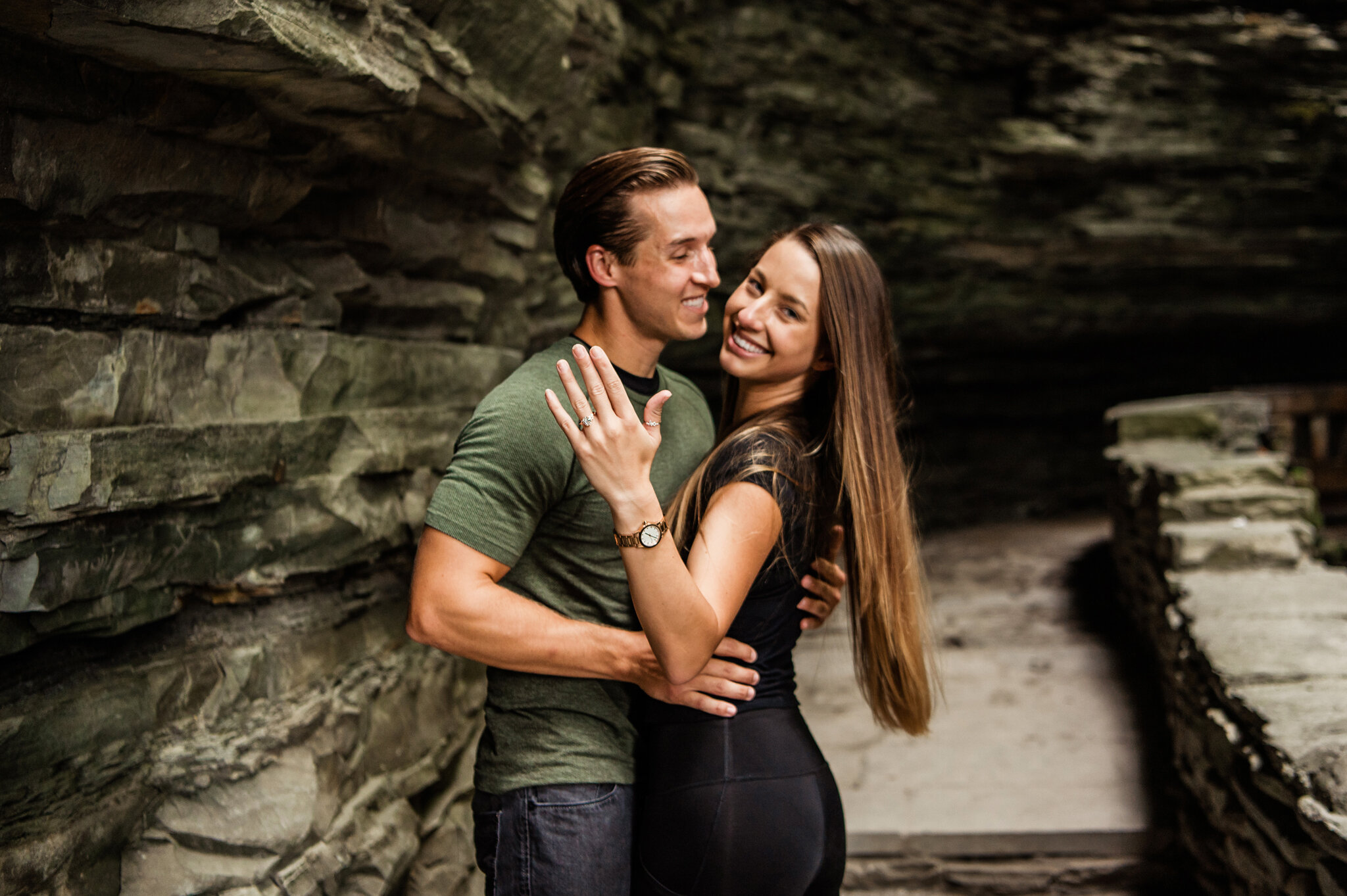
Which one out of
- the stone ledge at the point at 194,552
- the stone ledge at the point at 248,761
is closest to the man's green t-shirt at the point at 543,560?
the stone ledge at the point at 248,761

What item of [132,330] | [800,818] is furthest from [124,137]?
[800,818]

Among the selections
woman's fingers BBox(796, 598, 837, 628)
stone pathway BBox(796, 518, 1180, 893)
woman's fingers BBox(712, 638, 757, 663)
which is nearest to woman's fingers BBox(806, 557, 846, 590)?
woman's fingers BBox(796, 598, 837, 628)

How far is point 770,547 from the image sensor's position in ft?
5.45

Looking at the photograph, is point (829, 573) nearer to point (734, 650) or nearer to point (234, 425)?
point (734, 650)

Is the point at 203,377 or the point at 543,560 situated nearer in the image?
the point at 543,560

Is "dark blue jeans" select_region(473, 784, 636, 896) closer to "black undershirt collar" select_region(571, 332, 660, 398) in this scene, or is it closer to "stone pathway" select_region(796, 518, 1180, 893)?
"black undershirt collar" select_region(571, 332, 660, 398)

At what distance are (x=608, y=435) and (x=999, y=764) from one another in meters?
3.19

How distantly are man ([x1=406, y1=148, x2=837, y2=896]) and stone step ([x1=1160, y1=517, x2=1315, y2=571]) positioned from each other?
2.95 m

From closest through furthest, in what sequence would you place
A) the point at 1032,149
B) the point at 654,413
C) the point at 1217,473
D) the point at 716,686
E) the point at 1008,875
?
the point at 654,413 → the point at 716,686 → the point at 1008,875 → the point at 1217,473 → the point at 1032,149

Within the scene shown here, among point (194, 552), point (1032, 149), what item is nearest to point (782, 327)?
point (194, 552)

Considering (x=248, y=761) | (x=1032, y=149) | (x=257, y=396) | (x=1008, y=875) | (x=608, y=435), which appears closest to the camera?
(x=608, y=435)

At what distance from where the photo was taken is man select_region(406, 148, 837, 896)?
1.59m

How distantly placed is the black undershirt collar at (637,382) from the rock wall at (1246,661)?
173cm

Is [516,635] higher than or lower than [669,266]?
lower
